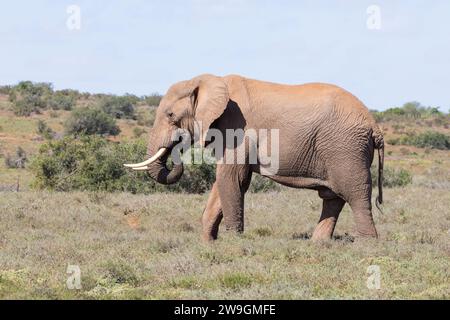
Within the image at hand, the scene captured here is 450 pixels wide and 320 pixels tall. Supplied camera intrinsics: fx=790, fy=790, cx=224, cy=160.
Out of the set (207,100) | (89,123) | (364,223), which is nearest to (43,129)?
(89,123)

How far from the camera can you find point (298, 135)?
38.0ft

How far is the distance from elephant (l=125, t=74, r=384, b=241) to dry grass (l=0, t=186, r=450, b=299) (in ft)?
2.20

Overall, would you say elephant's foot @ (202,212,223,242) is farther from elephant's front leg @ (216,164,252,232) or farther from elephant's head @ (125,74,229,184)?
elephant's head @ (125,74,229,184)

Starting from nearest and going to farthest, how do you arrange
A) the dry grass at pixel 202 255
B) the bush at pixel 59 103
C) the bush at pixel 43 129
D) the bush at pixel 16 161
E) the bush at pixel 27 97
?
1. the dry grass at pixel 202 255
2. the bush at pixel 16 161
3. the bush at pixel 43 129
4. the bush at pixel 27 97
5. the bush at pixel 59 103

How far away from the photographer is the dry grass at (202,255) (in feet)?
27.1

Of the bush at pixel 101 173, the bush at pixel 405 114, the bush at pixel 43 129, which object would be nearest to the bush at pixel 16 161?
the bush at pixel 43 129

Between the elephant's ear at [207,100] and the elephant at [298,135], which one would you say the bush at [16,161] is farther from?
the elephant at [298,135]

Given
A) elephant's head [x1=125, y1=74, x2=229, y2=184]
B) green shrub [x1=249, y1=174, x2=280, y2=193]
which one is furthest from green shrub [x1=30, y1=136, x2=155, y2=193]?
elephant's head [x1=125, y1=74, x2=229, y2=184]

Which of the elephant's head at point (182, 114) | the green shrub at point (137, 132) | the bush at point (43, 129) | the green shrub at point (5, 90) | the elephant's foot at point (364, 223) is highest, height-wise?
the elephant's head at point (182, 114)

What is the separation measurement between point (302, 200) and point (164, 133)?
7429 millimetres

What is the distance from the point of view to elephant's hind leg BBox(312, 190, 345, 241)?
1211cm

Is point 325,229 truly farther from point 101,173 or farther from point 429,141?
point 429,141

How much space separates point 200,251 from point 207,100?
2353 millimetres
